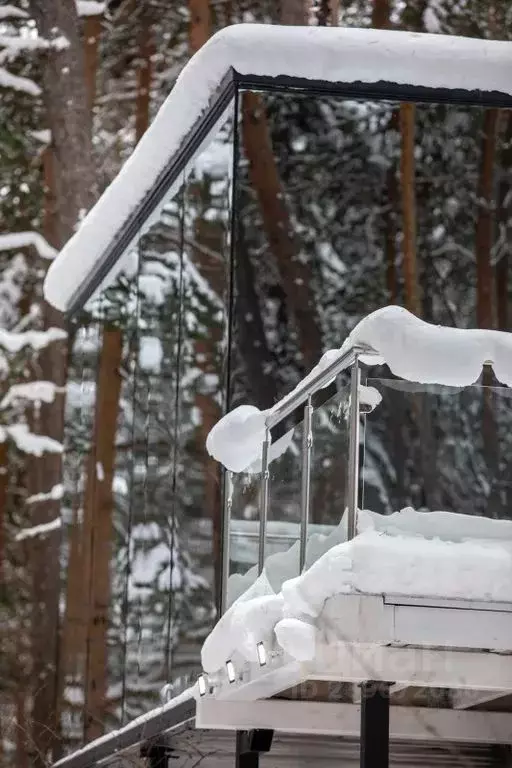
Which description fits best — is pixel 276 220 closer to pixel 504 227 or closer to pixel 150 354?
pixel 504 227

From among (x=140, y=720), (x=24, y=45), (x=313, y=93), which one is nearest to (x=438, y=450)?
(x=313, y=93)

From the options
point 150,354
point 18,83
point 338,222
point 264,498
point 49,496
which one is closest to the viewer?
point 264,498

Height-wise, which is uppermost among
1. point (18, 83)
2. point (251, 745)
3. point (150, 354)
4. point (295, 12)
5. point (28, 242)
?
point (295, 12)

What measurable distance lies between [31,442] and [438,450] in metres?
14.6

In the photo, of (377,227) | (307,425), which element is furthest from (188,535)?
(307,425)

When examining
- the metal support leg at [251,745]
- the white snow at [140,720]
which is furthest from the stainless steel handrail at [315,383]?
the metal support leg at [251,745]

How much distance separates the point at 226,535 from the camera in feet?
Result: 32.0

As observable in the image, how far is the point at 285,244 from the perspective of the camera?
10.3m

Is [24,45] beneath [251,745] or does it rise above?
above

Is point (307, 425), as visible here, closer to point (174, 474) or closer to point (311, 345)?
point (311, 345)

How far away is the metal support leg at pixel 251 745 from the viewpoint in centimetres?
913

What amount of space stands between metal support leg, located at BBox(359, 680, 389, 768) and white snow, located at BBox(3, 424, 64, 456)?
50.3 ft

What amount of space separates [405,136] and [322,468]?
3.83 meters

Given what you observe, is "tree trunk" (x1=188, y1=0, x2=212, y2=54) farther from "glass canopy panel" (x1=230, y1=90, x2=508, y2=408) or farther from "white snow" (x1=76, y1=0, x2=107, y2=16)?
"glass canopy panel" (x1=230, y1=90, x2=508, y2=408)
